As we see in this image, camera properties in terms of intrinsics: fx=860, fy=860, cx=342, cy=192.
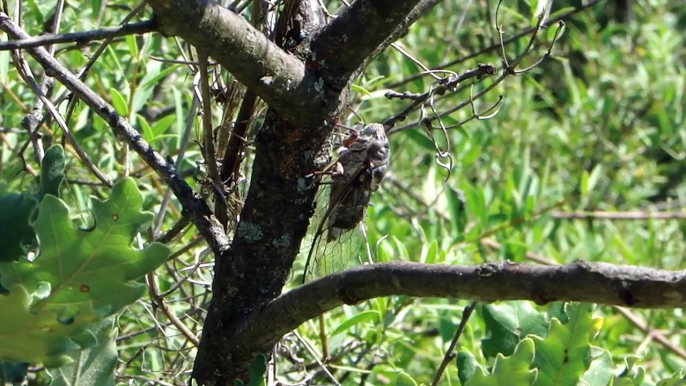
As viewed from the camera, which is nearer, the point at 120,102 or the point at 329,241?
the point at 329,241

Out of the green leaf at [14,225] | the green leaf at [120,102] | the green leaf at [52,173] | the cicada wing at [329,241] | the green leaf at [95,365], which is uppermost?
the green leaf at [120,102]

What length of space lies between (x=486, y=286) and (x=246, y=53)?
0.34 m

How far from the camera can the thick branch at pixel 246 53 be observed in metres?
0.81

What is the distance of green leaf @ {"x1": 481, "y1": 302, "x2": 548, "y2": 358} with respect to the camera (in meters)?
1.26

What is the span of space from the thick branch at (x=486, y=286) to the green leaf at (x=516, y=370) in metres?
0.13

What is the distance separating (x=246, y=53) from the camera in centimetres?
88

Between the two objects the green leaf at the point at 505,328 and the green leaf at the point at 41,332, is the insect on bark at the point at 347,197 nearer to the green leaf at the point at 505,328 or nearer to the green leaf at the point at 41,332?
the green leaf at the point at 505,328

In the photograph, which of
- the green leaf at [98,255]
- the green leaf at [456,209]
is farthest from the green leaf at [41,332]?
the green leaf at [456,209]

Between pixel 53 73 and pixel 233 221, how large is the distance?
12.0 inches

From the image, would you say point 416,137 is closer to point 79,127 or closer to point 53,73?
point 79,127

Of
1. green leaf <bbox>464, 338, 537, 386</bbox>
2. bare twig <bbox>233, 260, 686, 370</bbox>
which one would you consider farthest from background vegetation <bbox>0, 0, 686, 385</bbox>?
bare twig <bbox>233, 260, 686, 370</bbox>

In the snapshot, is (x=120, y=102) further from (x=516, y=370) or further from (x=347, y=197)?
(x=516, y=370)

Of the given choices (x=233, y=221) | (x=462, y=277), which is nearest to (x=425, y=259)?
(x=233, y=221)

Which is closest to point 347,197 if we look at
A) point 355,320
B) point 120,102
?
point 355,320
